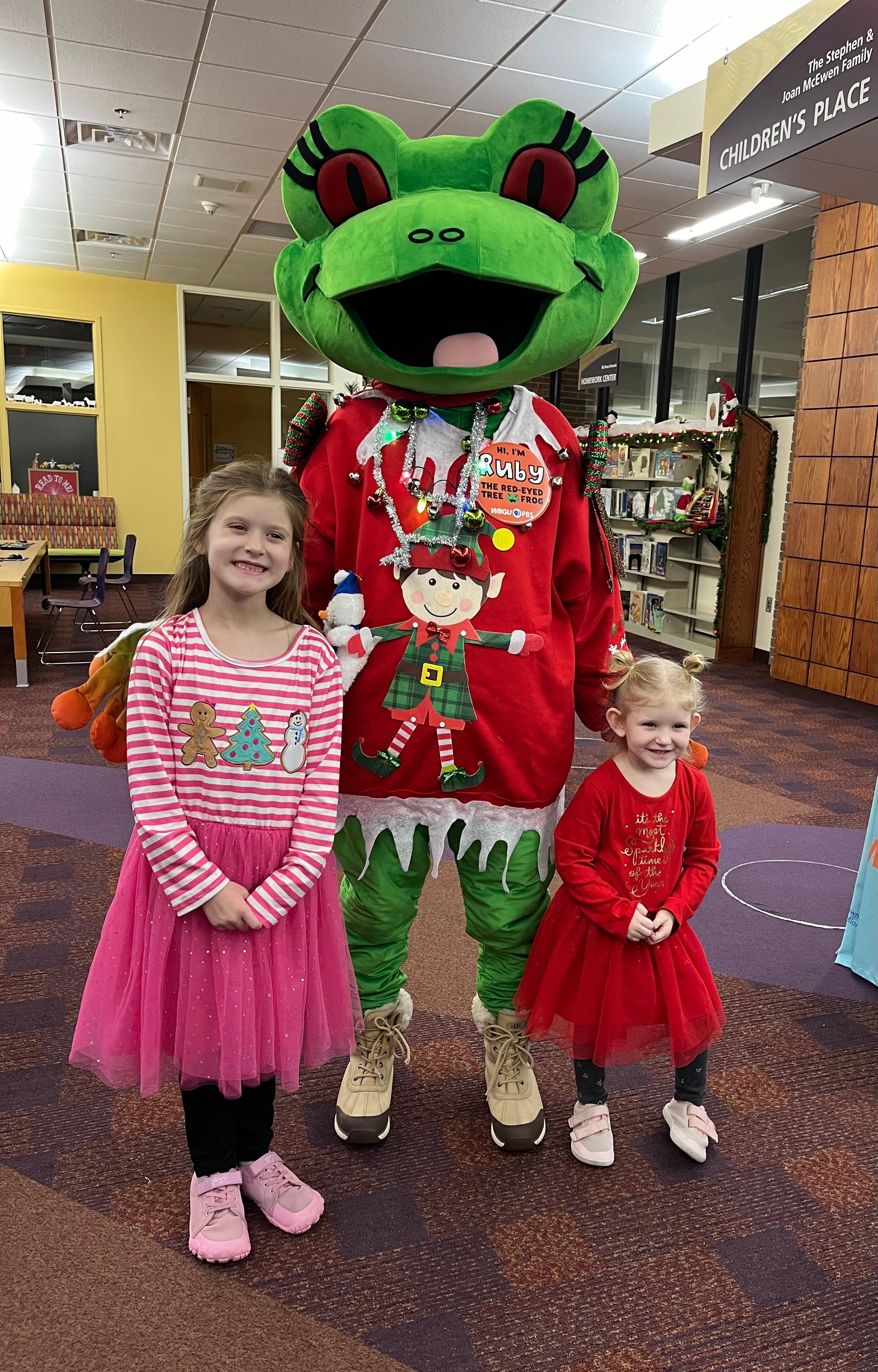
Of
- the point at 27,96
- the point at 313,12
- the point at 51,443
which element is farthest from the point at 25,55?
the point at 51,443

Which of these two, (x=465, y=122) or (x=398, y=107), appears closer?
(x=398, y=107)

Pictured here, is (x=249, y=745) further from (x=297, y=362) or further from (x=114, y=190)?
(x=297, y=362)

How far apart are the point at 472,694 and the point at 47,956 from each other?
4.92 feet

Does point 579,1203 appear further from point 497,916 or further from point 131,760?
point 131,760

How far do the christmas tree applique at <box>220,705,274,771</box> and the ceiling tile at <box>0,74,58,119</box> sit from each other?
18.1ft

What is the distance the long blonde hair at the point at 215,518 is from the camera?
1.42 meters

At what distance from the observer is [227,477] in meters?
1.43

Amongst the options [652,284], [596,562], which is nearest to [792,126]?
[596,562]

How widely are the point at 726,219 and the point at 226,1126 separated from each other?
7254 mm

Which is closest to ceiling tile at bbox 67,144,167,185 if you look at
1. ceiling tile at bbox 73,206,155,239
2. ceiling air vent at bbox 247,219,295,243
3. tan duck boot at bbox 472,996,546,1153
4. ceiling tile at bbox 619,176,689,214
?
ceiling tile at bbox 73,206,155,239

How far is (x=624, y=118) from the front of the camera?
5285 mm

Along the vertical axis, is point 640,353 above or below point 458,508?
above

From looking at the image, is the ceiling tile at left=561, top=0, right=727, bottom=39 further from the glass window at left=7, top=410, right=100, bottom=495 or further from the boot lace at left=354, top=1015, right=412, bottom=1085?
the glass window at left=7, top=410, right=100, bottom=495

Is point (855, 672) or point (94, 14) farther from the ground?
point (94, 14)
